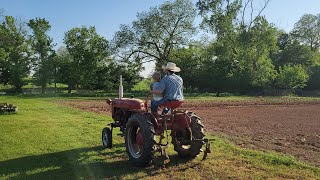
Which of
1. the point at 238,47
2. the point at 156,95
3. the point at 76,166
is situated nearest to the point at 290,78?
the point at 238,47

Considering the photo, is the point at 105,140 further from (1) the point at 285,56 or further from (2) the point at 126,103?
(1) the point at 285,56

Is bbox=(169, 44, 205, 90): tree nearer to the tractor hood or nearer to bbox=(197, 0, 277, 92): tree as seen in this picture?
bbox=(197, 0, 277, 92): tree

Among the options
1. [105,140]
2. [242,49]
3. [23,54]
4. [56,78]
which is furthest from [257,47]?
[105,140]

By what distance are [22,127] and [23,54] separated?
31061 millimetres

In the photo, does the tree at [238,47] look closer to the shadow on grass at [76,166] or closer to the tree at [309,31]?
the tree at [309,31]

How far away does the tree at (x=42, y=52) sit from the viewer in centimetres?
4206

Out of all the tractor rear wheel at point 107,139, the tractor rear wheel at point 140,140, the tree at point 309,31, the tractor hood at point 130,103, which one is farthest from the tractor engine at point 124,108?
the tree at point 309,31

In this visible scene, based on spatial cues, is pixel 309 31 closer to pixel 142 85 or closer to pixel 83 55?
pixel 142 85

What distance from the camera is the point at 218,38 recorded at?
50.4 metres

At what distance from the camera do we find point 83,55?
1679 inches

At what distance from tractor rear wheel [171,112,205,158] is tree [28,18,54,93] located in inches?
A: 1456

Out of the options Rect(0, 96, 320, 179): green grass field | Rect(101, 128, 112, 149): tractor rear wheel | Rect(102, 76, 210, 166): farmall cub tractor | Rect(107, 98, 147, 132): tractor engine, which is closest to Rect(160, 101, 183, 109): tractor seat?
Rect(102, 76, 210, 166): farmall cub tractor

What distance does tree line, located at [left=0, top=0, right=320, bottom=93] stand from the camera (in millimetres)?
41969

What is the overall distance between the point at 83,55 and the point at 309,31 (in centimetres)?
4552
